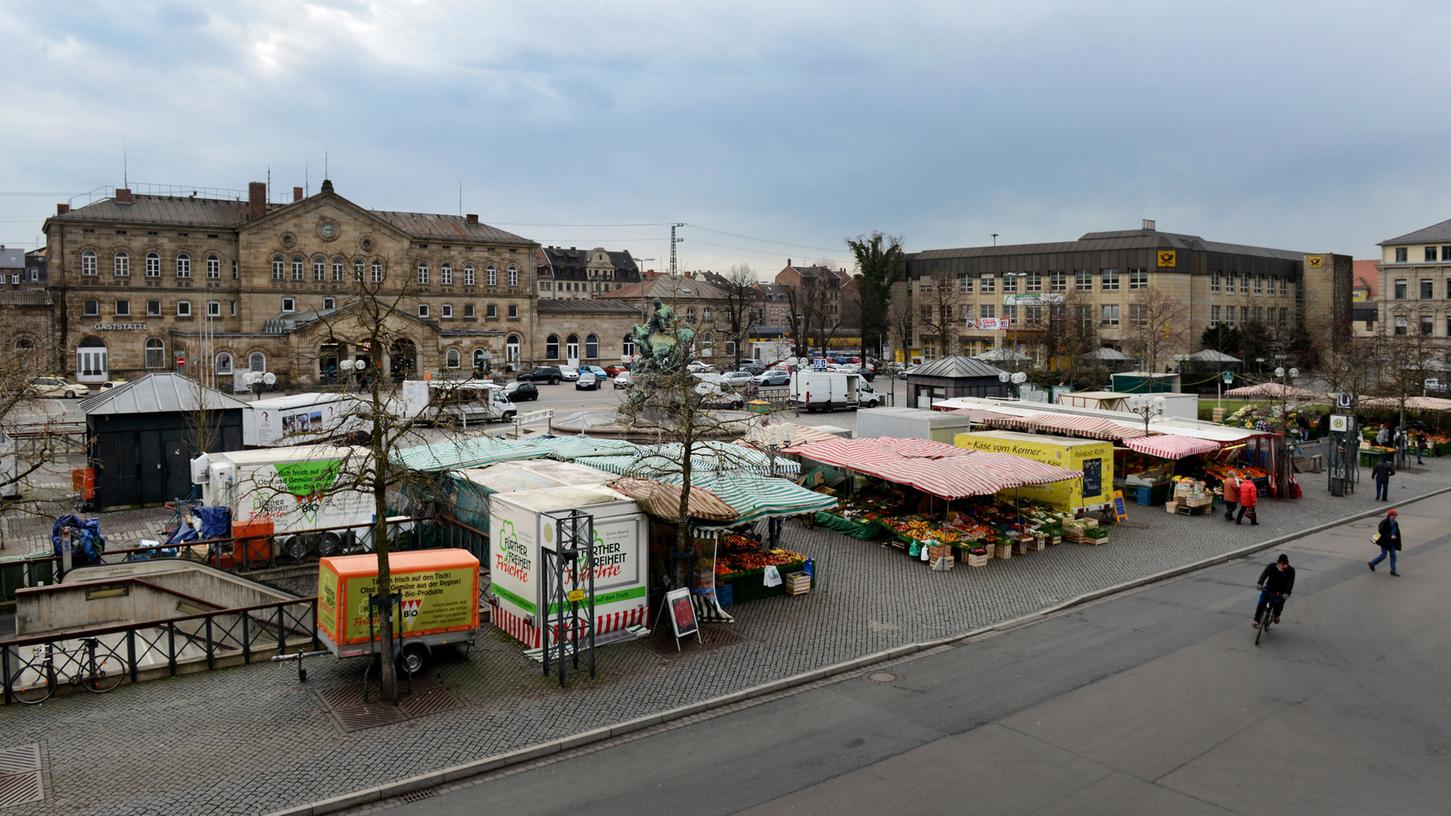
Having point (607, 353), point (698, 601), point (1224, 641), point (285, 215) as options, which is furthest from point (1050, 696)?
point (607, 353)

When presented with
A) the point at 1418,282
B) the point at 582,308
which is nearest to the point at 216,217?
the point at 582,308

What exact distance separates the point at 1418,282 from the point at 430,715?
91.7 m

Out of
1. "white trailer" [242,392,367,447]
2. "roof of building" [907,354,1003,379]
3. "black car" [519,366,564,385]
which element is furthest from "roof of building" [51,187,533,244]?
"roof of building" [907,354,1003,379]

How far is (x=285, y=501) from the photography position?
2161 cm

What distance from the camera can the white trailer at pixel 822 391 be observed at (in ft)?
169

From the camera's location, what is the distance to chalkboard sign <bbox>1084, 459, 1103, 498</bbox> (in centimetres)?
2488

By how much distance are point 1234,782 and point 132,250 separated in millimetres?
74936

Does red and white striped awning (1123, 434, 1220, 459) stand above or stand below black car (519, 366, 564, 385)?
below

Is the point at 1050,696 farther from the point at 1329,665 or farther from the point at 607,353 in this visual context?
the point at 607,353

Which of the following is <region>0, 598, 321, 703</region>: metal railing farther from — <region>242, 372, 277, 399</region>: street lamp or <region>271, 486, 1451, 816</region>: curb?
<region>242, 372, 277, 399</region>: street lamp

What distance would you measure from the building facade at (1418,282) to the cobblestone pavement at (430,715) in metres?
74.7

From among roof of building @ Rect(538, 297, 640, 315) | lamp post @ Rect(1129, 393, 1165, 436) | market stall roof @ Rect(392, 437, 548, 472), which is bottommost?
market stall roof @ Rect(392, 437, 548, 472)

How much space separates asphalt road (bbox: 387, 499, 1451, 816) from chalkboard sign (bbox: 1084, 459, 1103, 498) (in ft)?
26.2

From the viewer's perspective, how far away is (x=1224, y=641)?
51.7 ft
